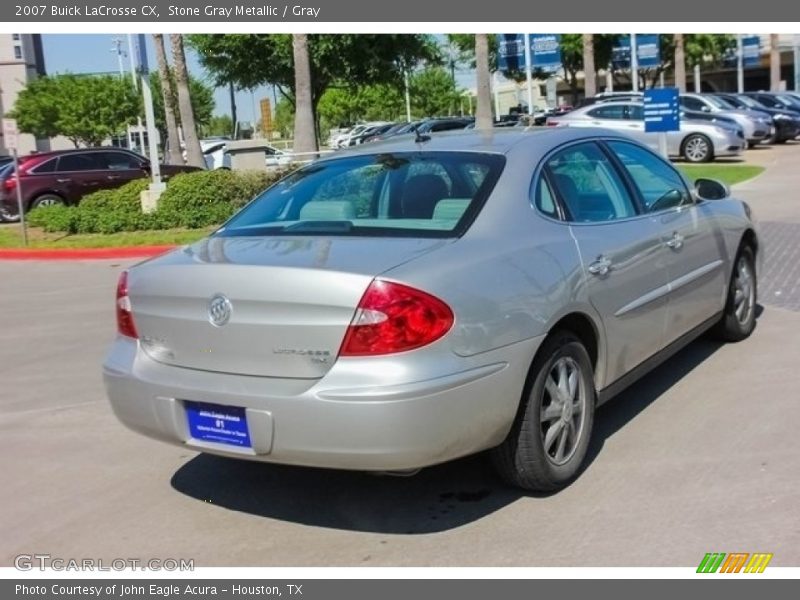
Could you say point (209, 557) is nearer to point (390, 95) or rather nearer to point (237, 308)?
point (237, 308)

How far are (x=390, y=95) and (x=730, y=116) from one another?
1720 inches

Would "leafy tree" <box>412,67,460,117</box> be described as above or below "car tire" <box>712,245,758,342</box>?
above

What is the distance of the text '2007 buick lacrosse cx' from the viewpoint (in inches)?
141

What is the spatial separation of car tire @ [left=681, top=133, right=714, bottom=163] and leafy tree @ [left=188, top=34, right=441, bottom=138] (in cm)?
891

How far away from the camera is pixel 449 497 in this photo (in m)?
4.34

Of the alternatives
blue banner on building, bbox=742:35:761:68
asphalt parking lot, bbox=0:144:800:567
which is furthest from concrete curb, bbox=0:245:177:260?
blue banner on building, bbox=742:35:761:68

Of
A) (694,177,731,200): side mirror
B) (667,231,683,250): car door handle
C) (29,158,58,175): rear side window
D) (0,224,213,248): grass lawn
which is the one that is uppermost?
(29,158,58,175): rear side window

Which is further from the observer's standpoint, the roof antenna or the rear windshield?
the roof antenna

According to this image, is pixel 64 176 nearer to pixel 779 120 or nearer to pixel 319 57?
pixel 319 57

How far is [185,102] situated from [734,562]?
883 inches

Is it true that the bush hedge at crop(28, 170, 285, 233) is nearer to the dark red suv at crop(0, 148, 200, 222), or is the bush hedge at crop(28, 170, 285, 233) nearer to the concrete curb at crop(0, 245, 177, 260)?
the concrete curb at crop(0, 245, 177, 260)

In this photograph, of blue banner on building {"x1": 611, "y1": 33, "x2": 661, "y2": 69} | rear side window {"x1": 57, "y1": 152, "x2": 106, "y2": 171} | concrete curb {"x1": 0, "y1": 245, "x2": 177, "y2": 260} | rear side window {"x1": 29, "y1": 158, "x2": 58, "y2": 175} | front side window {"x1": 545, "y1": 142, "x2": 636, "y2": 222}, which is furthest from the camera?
blue banner on building {"x1": 611, "y1": 33, "x2": 661, "y2": 69}

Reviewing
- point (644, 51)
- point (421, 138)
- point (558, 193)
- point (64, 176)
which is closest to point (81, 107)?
point (644, 51)

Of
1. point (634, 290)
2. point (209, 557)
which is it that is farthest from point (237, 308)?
point (634, 290)
